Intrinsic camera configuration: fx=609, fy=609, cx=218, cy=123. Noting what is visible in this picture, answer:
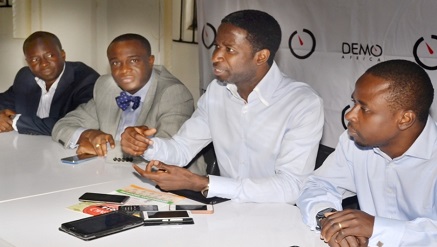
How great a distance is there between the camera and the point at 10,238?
189cm

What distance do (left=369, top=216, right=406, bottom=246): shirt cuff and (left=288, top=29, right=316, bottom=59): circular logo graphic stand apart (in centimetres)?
249

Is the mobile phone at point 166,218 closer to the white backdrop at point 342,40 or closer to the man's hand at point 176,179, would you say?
the man's hand at point 176,179

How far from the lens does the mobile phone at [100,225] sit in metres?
1.92

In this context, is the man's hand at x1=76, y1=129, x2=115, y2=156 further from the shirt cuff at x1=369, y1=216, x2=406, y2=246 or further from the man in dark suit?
the shirt cuff at x1=369, y1=216, x2=406, y2=246

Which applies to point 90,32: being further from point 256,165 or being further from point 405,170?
point 405,170

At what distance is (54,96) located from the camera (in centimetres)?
400

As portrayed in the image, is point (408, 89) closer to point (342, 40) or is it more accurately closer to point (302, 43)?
point (342, 40)

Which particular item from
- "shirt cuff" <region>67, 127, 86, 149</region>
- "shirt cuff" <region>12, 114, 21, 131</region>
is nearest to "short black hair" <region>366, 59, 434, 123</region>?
"shirt cuff" <region>67, 127, 86, 149</region>

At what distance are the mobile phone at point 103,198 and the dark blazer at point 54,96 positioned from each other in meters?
1.40

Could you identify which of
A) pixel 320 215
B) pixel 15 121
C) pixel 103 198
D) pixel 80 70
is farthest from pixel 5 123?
pixel 320 215

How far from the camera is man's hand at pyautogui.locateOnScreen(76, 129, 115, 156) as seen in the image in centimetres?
308

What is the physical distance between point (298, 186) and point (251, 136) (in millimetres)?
401

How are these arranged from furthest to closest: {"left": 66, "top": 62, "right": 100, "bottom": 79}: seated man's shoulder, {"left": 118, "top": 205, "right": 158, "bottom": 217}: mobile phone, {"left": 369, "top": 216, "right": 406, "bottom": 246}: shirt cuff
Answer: {"left": 66, "top": 62, "right": 100, "bottom": 79}: seated man's shoulder
{"left": 118, "top": 205, "right": 158, "bottom": 217}: mobile phone
{"left": 369, "top": 216, "right": 406, "bottom": 246}: shirt cuff

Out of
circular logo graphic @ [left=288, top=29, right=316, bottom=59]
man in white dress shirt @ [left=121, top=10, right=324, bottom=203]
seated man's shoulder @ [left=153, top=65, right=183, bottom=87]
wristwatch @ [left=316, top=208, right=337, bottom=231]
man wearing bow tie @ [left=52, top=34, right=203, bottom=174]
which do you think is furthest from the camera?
circular logo graphic @ [left=288, top=29, right=316, bottom=59]
